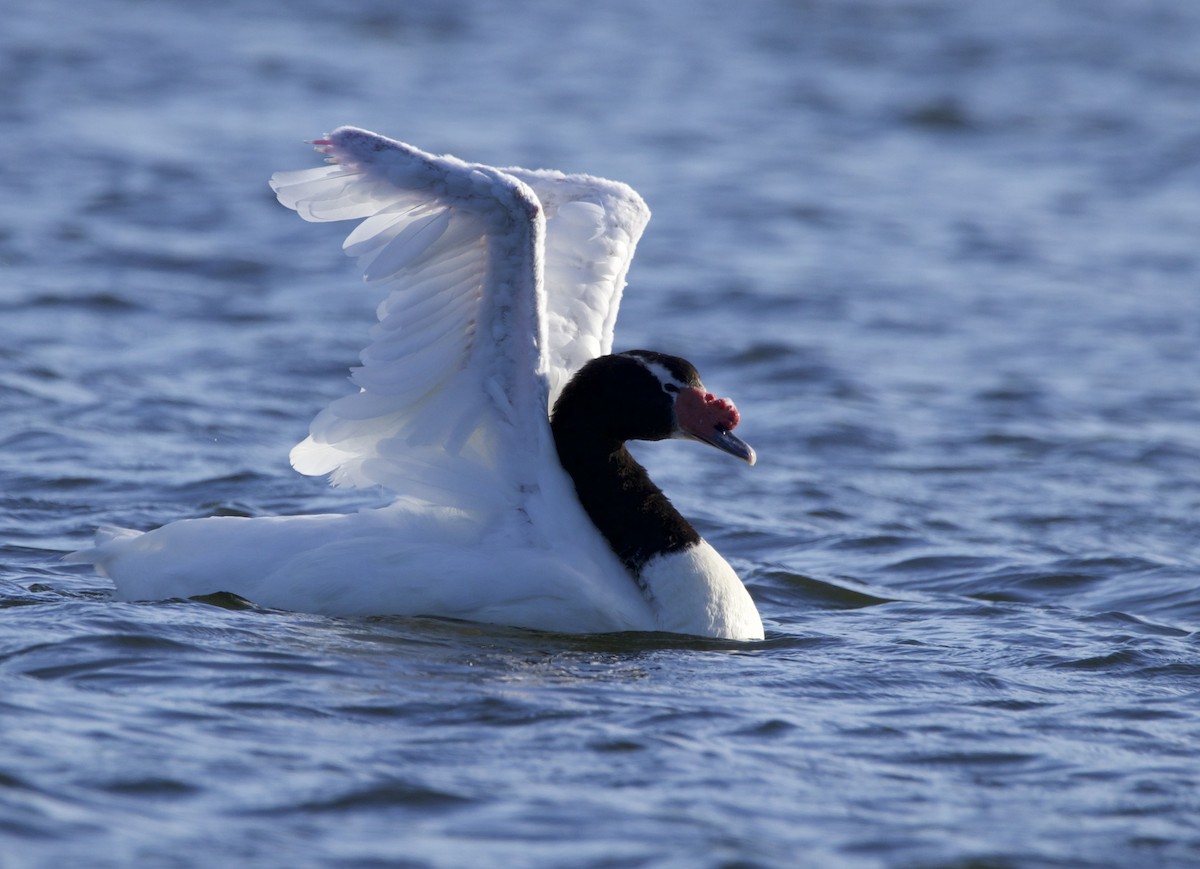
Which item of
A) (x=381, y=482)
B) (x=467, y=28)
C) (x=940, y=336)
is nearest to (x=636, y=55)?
(x=467, y=28)

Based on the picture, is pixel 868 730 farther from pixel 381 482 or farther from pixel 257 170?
pixel 257 170

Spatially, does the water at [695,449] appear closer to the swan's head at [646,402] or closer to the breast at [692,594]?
the breast at [692,594]

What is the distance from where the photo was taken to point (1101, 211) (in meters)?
16.8

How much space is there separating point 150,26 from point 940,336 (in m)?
12.4

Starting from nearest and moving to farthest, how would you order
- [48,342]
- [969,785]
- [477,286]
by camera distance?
[969,785]
[477,286]
[48,342]

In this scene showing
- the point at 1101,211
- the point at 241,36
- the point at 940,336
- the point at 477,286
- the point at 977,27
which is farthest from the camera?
the point at 977,27

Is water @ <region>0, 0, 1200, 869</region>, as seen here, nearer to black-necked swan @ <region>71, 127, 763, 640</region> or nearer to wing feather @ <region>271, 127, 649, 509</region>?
black-necked swan @ <region>71, 127, 763, 640</region>

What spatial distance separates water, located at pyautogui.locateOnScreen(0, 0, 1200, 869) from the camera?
214 inches

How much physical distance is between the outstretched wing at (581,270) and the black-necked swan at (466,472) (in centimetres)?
35

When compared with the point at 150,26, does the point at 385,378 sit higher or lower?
lower

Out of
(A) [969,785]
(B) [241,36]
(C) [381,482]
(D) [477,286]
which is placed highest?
(B) [241,36]

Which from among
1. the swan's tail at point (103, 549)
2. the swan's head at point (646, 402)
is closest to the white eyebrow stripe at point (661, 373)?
the swan's head at point (646, 402)

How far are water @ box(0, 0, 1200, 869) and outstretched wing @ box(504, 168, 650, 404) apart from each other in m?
1.35

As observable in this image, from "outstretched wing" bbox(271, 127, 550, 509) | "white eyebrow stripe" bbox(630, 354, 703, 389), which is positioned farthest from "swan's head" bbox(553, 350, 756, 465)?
"outstretched wing" bbox(271, 127, 550, 509)
